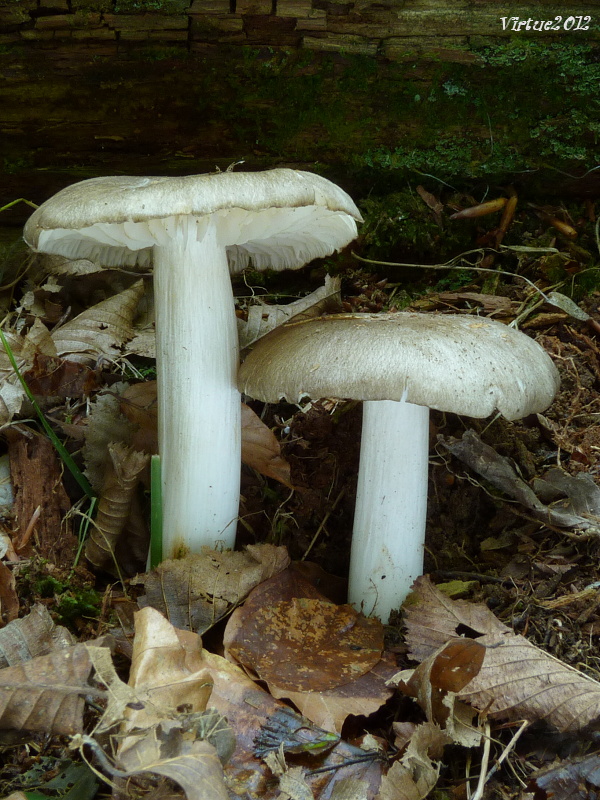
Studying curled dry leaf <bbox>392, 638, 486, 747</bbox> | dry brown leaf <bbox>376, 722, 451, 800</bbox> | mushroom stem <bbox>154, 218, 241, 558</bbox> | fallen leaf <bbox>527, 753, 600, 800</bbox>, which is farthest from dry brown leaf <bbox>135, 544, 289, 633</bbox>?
fallen leaf <bbox>527, 753, 600, 800</bbox>

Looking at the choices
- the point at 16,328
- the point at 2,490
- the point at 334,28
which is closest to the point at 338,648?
the point at 2,490

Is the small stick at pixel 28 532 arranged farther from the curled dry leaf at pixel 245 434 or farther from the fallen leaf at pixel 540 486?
the fallen leaf at pixel 540 486

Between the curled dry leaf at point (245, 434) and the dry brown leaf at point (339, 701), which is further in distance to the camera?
the curled dry leaf at point (245, 434)

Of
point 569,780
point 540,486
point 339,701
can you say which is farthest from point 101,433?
point 569,780

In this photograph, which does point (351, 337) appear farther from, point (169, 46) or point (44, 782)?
point (169, 46)

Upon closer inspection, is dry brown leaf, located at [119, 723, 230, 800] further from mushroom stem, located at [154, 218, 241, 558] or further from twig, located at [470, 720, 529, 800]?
mushroom stem, located at [154, 218, 241, 558]

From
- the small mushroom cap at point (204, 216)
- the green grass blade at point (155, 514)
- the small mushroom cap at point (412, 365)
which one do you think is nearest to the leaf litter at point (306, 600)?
the green grass blade at point (155, 514)
